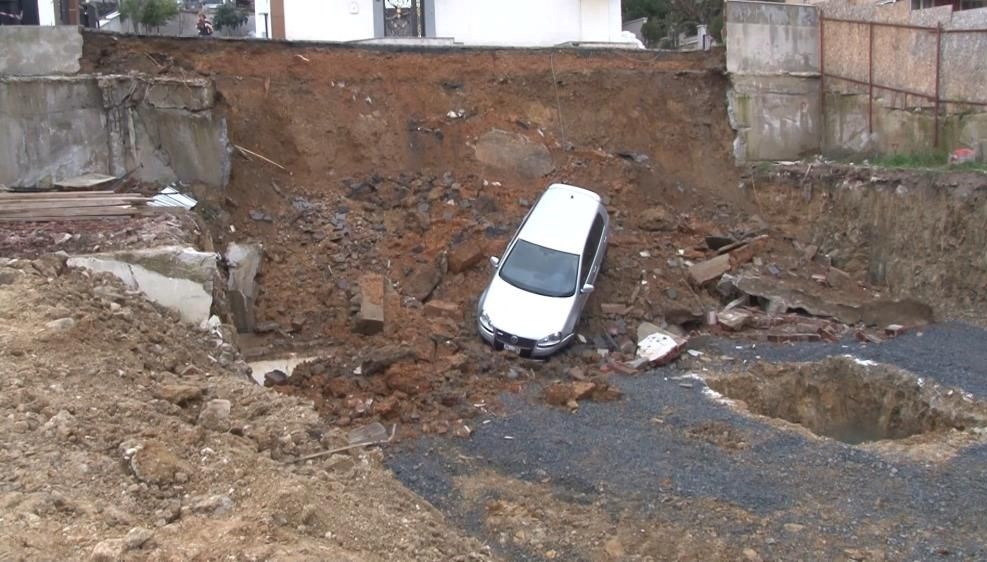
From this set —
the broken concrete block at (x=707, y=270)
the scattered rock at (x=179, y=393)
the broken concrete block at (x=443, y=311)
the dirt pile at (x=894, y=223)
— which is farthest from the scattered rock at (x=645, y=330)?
the scattered rock at (x=179, y=393)

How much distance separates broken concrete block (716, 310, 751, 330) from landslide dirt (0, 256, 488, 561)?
842cm

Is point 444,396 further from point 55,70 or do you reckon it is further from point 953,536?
point 55,70

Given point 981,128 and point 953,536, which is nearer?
point 953,536

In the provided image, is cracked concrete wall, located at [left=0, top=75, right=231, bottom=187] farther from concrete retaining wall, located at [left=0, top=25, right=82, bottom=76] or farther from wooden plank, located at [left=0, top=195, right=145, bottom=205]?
wooden plank, located at [left=0, top=195, right=145, bottom=205]

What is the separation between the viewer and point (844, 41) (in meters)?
20.2

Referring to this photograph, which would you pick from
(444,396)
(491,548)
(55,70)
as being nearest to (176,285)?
(444,396)

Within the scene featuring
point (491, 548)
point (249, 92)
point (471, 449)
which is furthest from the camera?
point (249, 92)

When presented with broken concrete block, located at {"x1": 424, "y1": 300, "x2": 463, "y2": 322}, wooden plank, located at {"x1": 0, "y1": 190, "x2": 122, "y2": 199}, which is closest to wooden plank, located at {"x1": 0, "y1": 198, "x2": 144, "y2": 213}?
wooden plank, located at {"x1": 0, "y1": 190, "x2": 122, "y2": 199}

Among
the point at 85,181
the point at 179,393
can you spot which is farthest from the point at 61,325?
the point at 85,181

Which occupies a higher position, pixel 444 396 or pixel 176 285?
pixel 176 285

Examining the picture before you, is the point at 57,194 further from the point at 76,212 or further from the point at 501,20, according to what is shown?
→ the point at 501,20

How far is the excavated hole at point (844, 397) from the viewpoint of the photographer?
40.3ft

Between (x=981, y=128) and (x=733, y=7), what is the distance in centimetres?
628

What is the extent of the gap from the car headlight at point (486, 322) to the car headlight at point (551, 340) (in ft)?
2.58
